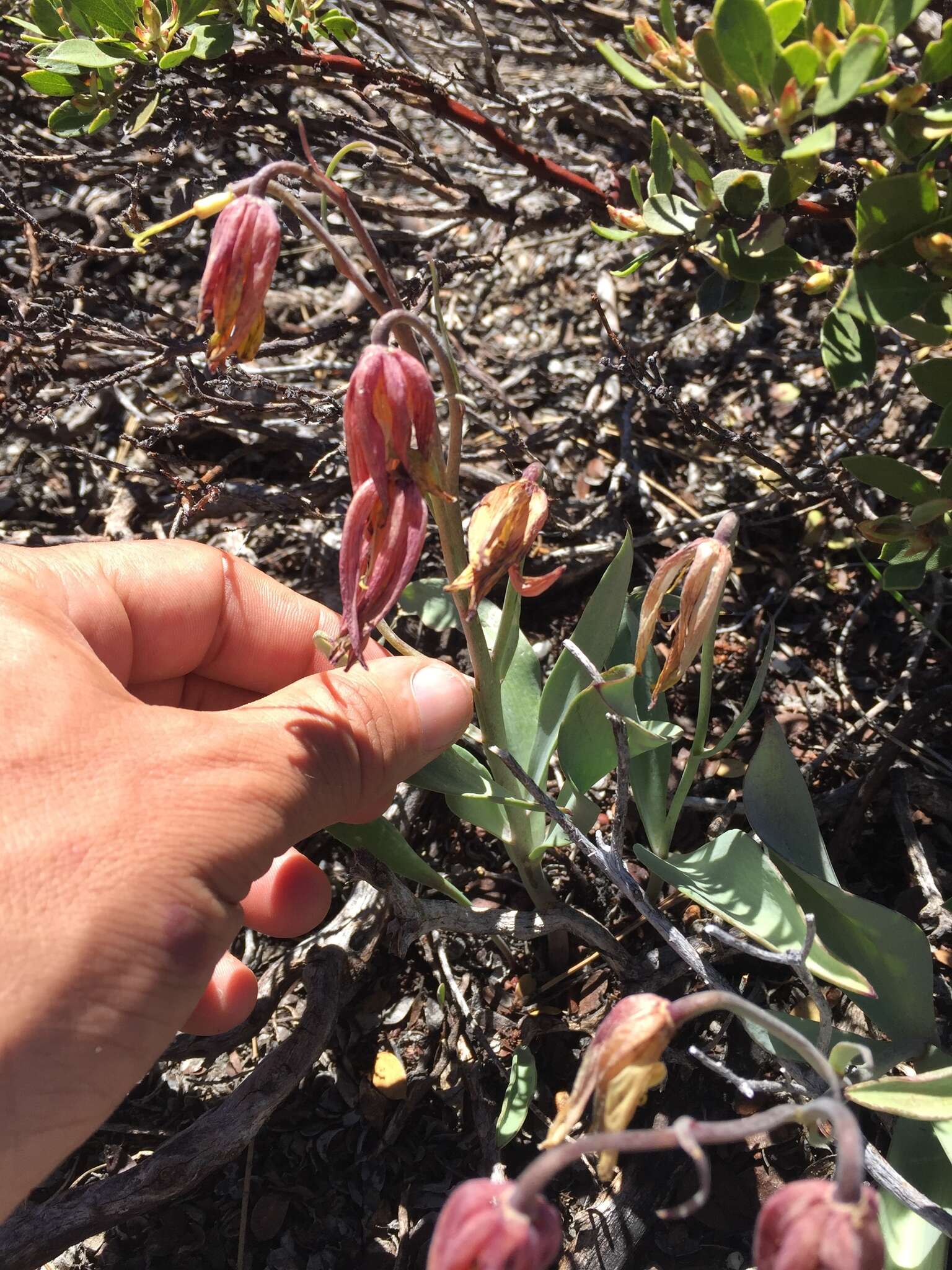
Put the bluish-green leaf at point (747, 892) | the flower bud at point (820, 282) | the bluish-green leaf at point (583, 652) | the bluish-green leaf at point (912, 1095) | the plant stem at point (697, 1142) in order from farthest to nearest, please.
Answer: the bluish-green leaf at point (583, 652)
the flower bud at point (820, 282)
the bluish-green leaf at point (747, 892)
the bluish-green leaf at point (912, 1095)
the plant stem at point (697, 1142)

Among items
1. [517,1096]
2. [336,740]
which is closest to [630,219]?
[336,740]

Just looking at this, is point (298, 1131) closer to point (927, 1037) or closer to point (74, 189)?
point (927, 1037)

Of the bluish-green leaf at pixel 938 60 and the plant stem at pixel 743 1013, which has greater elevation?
the bluish-green leaf at pixel 938 60

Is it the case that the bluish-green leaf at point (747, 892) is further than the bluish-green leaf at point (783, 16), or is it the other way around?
the bluish-green leaf at point (747, 892)

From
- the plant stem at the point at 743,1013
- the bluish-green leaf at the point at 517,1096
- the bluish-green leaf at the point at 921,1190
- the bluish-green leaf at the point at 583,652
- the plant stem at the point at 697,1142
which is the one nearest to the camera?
the plant stem at the point at 697,1142

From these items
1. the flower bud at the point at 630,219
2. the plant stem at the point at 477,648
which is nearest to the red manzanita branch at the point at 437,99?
the flower bud at the point at 630,219

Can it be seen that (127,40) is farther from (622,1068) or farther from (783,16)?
(622,1068)

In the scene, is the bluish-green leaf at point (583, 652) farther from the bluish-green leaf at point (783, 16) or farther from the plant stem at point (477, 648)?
the bluish-green leaf at point (783, 16)
